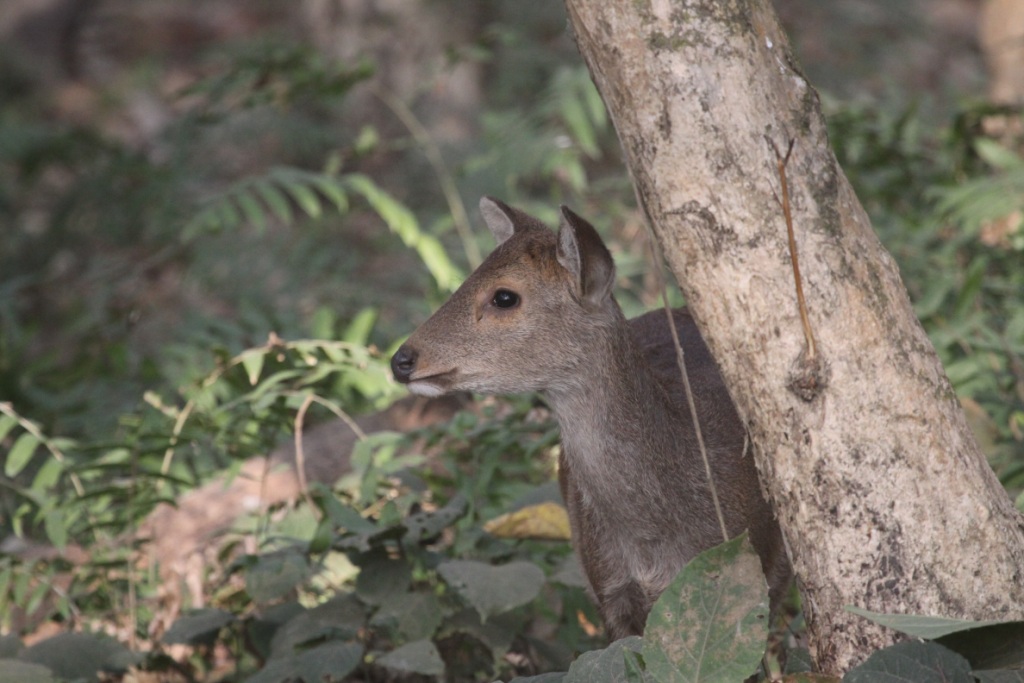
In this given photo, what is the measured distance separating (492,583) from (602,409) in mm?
601

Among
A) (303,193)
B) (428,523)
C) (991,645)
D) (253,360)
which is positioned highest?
(303,193)

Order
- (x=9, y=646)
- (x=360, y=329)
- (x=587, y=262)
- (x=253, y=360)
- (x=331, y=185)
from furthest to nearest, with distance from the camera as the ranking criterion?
1. (x=360, y=329)
2. (x=331, y=185)
3. (x=253, y=360)
4. (x=9, y=646)
5. (x=587, y=262)

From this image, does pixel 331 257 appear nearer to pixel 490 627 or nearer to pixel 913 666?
pixel 490 627

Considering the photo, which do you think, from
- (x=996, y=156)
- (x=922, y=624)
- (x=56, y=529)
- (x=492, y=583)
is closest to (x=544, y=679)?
(x=492, y=583)

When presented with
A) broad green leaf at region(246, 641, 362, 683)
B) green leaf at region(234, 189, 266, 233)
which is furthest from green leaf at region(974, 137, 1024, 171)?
broad green leaf at region(246, 641, 362, 683)

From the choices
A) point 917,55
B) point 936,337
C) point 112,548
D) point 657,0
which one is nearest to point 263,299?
point 112,548

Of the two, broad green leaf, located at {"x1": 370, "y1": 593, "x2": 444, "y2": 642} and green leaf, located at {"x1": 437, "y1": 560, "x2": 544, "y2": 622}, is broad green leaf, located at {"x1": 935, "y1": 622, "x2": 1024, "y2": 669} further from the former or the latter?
broad green leaf, located at {"x1": 370, "y1": 593, "x2": 444, "y2": 642}

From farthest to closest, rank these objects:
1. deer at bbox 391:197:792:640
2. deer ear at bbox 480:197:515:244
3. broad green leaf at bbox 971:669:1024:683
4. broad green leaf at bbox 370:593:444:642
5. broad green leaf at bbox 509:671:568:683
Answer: deer ear at bbox 480:197:515:244
broad green leaf at bbox 370:593:444:642
deer at bbox 391:197:792:640
broad green leaf at bbox 509:671:568:683
broad green leaf at bbox 971:669:1024:683

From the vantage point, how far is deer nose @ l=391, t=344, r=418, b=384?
3549 mm

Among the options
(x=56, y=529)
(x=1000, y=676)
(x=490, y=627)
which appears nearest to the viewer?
(x=1000, y=676)

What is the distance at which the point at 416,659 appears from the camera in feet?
11.2

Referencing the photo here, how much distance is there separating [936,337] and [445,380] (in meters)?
2.31

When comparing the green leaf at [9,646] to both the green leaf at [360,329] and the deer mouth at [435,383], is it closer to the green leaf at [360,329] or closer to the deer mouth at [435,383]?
the deer mouth at [435,383]

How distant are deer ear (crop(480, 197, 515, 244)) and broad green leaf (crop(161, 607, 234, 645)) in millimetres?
1511
